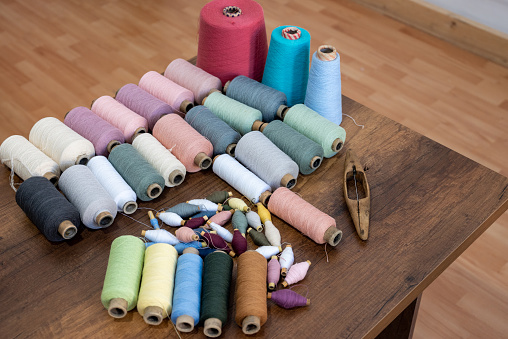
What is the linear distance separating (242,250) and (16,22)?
345 centimetres

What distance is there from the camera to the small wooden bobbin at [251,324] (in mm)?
1586

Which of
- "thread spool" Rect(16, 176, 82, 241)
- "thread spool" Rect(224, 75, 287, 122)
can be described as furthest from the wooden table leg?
"thread spool" Rect(16, 176, 82, 241)

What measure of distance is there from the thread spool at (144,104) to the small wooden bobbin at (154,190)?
1.12 feet

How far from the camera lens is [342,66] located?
13.3 ft

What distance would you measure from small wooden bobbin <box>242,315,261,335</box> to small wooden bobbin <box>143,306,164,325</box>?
0.74 ft

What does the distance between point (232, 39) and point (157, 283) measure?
1.05 m

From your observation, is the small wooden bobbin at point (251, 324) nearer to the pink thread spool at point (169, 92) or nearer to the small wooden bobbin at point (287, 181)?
the small wooden bobbin at point (287, 181)

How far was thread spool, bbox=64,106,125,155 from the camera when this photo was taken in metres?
2.10

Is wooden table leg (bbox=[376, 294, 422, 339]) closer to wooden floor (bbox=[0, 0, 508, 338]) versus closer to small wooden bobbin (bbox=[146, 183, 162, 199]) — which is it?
wooden floor (bbox=[0, 0, 508, 338])

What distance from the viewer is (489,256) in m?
2.94

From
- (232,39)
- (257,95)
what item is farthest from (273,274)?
(232,39)

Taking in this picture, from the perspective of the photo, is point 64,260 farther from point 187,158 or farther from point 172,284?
point 187,158

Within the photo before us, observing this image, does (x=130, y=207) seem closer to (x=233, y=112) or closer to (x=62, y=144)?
(x=62, y=144)

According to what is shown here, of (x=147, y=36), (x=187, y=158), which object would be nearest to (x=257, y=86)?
(x=187, y=158)
